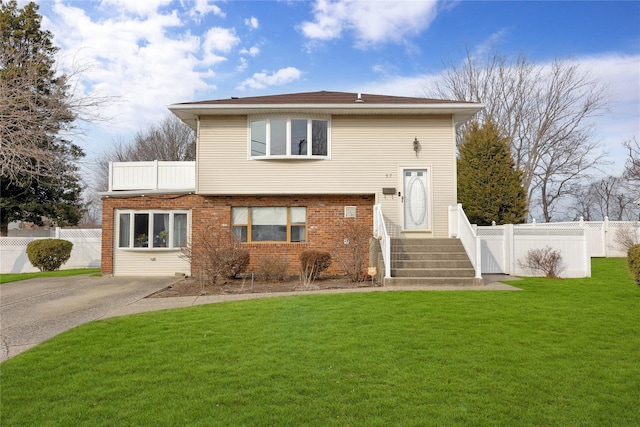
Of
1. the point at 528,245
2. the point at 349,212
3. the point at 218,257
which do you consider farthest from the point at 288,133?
the point at 528,245

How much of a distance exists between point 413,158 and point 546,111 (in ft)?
61.8

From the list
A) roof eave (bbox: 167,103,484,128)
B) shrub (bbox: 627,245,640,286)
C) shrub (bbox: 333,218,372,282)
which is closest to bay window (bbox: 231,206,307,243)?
shrub (bbox: 333,218,372,282)

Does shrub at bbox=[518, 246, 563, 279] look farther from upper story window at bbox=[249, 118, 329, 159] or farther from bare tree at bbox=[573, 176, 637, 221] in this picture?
bare tree at bbox=[573, 176, 637, 221]

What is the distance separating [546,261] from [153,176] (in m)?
12.9

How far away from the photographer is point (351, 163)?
13828 millimetres

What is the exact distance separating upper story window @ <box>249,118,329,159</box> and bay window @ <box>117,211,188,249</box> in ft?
11.4

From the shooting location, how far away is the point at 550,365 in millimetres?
4738

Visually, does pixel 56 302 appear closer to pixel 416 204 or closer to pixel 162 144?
pixel 416 204

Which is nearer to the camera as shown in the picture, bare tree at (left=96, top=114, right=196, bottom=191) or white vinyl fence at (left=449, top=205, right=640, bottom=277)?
white vinyl fence at (left=449, top=205, right=640, bottom=277)

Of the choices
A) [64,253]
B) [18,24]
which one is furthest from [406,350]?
[18,24]

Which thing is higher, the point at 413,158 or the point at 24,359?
the point at 413,158

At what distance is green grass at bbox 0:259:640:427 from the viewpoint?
3.58 metres

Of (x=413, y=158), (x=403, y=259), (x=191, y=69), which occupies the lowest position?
(x=403, y=259)

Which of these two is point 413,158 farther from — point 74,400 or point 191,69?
point 74,400
